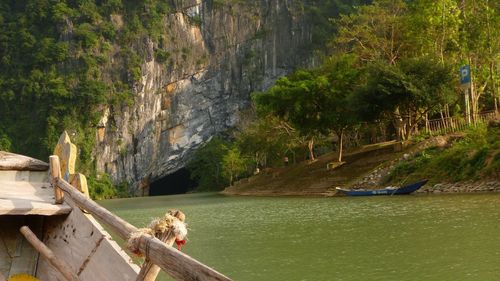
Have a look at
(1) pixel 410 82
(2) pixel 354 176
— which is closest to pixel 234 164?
(2) pixel 354 176

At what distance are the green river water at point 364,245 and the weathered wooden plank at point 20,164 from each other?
262 centimetres

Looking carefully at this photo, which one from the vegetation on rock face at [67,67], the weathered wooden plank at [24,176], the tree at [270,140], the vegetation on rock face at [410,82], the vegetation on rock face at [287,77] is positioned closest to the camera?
the weathered wooden plank at [24,176]

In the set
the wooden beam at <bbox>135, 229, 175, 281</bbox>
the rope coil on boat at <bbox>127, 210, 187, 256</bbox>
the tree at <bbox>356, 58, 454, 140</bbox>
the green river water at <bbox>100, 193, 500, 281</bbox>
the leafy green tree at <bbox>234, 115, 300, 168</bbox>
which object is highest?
the tree at <bbox>356, 58, 454, 140</bbox>

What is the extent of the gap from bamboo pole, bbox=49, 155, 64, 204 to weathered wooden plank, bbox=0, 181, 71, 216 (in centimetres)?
8

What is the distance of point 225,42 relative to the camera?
55.2m

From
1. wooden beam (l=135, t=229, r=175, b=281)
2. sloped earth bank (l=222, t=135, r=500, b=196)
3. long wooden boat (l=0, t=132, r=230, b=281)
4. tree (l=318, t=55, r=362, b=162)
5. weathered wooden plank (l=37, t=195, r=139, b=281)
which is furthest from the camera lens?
tree (l=318, t=55, r=362, b=162)

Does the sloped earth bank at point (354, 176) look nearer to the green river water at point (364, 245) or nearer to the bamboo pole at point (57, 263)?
the green river water at point (364, 245)

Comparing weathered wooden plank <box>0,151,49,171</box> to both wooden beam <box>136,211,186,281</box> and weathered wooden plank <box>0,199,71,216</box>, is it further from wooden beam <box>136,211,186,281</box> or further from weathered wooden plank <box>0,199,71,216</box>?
wooden beam <box>136,211,186,281</box>

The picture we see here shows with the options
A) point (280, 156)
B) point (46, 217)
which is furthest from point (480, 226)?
point (280, 156)

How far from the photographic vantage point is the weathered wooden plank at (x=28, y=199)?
3.75 m

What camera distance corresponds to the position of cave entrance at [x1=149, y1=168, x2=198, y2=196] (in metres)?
57.2

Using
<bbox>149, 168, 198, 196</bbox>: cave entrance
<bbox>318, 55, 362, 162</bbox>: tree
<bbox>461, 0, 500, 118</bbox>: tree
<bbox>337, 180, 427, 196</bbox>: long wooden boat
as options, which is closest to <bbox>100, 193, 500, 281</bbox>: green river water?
<bbox>337, 180, 427, 196</bbox>: long wooden boat

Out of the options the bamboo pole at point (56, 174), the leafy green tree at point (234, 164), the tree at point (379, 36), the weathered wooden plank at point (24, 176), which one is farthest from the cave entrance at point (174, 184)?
the bamboo pole at point (56, 174)

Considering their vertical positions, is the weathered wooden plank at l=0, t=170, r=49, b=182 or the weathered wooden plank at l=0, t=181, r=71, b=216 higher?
the weathered wooden plank at l=0, t=170, r=49, b=182
